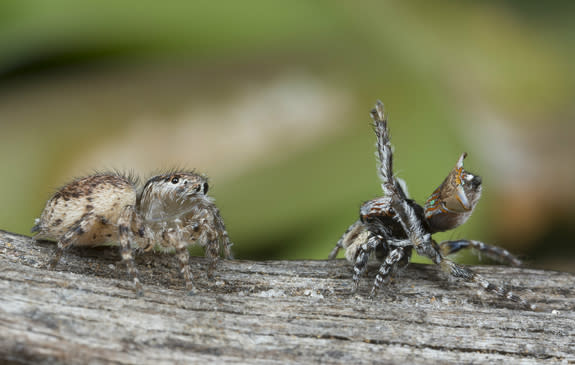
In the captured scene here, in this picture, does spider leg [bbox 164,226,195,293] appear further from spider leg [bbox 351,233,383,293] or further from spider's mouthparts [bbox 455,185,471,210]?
spider's mouthparts [bbox 455,185,471,210]

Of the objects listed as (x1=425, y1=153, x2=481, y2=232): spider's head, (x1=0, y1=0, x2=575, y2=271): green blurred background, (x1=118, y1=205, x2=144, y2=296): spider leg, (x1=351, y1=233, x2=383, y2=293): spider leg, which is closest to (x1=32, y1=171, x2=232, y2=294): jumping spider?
(x1=118, y1=205, x2=144, y2=296): spider leg

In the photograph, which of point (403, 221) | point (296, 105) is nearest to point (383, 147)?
point (403, 221)

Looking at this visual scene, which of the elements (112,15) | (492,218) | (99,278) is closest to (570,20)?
(492,218)

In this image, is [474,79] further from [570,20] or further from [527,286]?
[527,286]

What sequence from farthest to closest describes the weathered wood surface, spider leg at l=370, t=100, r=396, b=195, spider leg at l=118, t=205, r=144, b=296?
spider leg at l=370, t=100, r=396, b=195 → spider leg at l=118, t=205, r=144, b=296 → the weathered wood surface

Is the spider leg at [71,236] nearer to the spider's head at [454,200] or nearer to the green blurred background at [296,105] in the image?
the green blurred background at [296,105]

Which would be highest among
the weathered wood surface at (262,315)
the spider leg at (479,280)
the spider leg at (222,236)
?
the spider leg at (222,236)

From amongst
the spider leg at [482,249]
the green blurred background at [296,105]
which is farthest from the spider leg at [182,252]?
the spider leg at [482,249]
